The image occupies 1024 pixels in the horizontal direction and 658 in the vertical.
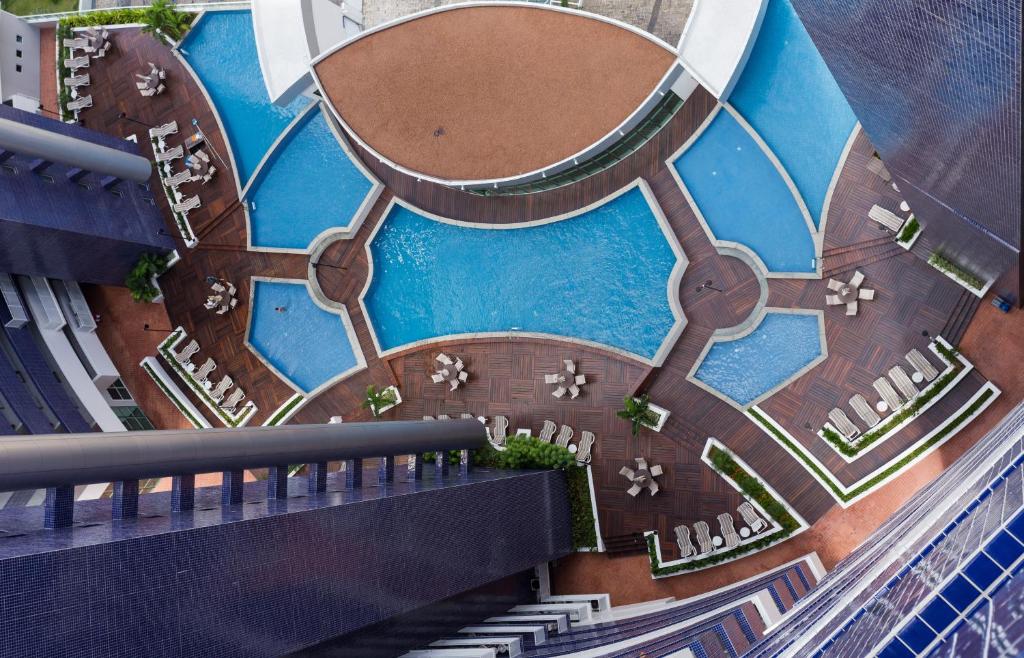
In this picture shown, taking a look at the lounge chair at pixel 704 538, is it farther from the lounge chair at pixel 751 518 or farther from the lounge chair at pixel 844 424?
the lounge chair at pixel 844 424

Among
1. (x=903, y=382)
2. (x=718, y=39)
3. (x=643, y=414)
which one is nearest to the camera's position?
(x=903, y=382)

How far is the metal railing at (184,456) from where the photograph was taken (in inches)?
554

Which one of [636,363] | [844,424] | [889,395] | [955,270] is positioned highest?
[955,270]

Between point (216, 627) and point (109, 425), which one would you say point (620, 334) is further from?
point (109, 425)

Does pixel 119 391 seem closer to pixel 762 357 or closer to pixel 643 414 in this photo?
pixel 643 414

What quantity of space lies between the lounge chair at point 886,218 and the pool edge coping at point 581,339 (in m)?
5.03

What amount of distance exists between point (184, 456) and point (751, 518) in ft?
47.6

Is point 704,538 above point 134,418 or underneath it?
above

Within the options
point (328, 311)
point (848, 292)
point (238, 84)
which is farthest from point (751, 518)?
point (238, 84)

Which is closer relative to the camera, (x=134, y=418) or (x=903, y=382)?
(x=903, y=382)

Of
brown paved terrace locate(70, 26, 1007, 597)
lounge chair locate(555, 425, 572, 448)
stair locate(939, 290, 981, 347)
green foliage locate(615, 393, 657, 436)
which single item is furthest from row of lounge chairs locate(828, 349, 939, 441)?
lounge chair locate(555, 425, 572, 448)

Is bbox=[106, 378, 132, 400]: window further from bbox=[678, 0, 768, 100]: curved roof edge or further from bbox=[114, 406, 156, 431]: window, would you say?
bbox=[678, 0, 768, 100]: curved roof edge

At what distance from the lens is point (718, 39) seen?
22.6 m

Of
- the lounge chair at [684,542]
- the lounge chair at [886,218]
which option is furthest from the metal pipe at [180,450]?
the lounge chair at [886,218]
